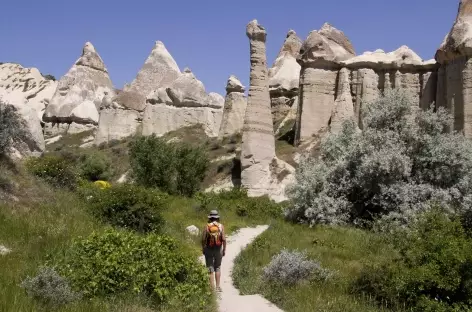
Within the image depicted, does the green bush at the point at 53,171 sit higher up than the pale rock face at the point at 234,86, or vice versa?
the pale rock face at the point at 234,86

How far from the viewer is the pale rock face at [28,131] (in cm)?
1370

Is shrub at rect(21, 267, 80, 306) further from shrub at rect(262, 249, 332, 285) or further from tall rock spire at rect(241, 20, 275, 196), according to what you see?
tall rock spire at rect(241, 20, 275, 196)

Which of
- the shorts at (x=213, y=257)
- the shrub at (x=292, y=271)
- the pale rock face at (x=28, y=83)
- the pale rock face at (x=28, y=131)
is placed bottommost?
the shrub at (x=292, y=271)

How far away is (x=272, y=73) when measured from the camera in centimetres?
4022

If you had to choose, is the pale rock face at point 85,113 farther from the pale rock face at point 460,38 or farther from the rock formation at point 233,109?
the pale rock face at point 460,38

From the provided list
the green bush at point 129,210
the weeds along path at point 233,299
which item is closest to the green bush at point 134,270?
the weeds along path at point 233,299

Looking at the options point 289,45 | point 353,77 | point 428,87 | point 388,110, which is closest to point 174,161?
point 388,110

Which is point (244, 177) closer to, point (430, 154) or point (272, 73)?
point (430, 154)

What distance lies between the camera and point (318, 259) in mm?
9133

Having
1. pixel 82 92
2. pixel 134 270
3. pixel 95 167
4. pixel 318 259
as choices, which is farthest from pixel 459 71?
pixel 82 92

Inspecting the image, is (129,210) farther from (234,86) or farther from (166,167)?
(234,86)

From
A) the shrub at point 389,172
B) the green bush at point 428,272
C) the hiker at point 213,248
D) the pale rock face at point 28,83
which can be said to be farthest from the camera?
the pale rock face at point 28,83

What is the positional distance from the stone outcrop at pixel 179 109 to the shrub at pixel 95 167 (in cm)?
1013

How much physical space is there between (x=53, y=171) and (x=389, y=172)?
9.53 m
